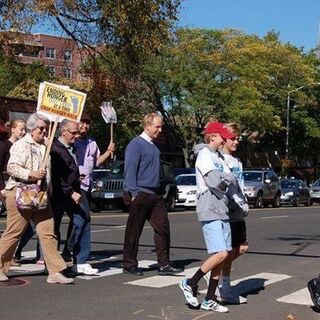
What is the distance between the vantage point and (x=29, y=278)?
862cm

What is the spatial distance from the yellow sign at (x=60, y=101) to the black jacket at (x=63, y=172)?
1.41 ft

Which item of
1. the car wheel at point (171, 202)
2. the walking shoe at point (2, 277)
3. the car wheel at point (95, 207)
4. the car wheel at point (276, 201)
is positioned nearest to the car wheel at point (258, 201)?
the car wheel at point (276, 201)

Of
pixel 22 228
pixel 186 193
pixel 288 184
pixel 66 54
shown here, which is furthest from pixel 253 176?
pixel 22 228

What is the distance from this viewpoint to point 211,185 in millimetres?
6758

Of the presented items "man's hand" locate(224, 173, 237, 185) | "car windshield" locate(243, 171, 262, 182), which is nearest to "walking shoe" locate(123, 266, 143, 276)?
"man's hand" locate(224, 173, 237, 185)

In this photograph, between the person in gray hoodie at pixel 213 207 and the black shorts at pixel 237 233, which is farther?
the black shorts at pixel 237 233

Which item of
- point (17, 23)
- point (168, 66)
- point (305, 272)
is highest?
point (168, 66)

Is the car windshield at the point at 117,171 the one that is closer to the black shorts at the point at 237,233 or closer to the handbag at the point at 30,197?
the handbag at the point at 30,197

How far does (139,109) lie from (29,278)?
33.9 meters

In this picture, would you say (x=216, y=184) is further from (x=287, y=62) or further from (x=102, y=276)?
(x=287, y=62)

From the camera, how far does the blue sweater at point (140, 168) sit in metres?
8.91

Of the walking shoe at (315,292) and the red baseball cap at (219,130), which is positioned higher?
the red baseball cap at (219,130)

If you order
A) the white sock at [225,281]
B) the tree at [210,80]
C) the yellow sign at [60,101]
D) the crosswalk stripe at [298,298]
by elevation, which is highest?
the tree at [210,80]

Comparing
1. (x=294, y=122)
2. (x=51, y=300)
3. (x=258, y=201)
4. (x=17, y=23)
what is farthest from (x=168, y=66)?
(x=51, y=300)
